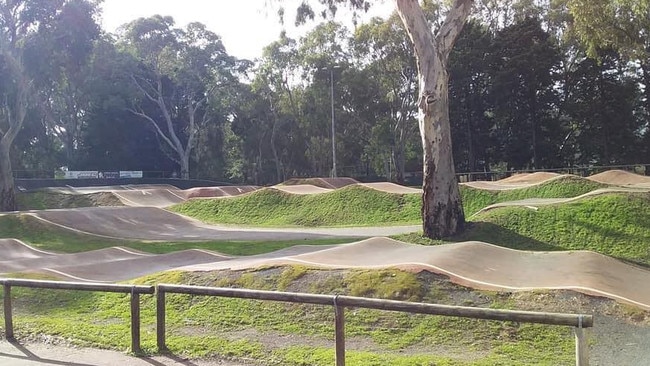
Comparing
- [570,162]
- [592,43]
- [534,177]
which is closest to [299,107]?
[570,162]

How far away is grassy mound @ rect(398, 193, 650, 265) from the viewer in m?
13.5

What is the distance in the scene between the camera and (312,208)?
2434cm

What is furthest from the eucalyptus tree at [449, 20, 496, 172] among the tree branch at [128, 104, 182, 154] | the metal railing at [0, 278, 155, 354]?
the metal railing at [0, 278, 155, 354]

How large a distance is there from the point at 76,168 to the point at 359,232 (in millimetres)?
39191

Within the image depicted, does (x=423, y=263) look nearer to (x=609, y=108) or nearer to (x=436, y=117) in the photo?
(x=436, y=117)

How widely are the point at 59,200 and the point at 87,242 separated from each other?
15160 millimetres

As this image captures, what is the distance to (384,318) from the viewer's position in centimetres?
726

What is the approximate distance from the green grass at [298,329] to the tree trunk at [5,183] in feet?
68.1

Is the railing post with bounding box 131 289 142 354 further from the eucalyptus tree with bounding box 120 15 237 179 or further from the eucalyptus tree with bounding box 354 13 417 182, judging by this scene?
the eucalyptus tree with bounding box 120 15 237 179

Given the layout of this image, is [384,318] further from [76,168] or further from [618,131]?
[76,168]

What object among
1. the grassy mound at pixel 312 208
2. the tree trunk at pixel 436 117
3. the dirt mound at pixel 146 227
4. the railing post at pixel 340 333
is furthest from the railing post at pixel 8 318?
the grassy mound at pixel 312 208

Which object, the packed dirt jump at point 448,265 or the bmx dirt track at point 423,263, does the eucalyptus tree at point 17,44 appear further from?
the packed dirt jump at point 448,265

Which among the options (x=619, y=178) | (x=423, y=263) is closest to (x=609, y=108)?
(x=619, y=178)

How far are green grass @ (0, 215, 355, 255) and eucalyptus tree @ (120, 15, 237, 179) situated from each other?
33.0m
